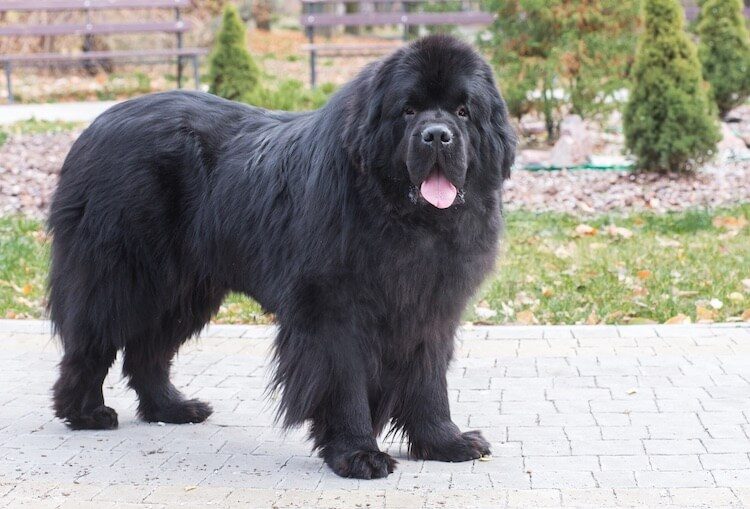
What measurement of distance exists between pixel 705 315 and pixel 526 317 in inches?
42.3

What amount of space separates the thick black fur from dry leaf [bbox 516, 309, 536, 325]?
2347 millimetres

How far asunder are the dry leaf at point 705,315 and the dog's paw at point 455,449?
2.61 m

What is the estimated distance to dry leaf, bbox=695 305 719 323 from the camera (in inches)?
262

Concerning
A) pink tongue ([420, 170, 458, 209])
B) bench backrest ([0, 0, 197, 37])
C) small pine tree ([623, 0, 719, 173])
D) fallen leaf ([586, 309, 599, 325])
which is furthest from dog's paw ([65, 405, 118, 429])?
bench backrest ([0, 0, 197, 37])

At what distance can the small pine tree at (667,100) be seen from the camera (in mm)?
10062

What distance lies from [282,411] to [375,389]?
0.39m

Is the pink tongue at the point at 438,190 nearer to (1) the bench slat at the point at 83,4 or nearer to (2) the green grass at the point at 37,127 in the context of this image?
(2) the green grass at the point at 37,127

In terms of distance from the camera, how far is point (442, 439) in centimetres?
451

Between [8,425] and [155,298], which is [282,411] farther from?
[8,425]

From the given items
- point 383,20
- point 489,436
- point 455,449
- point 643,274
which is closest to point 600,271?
point 643,274

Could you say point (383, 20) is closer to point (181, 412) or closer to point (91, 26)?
point (91, 26)

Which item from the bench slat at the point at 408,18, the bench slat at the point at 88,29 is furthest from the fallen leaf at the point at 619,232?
the bench slat at the point at 88,29

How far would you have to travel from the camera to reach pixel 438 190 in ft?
13.4

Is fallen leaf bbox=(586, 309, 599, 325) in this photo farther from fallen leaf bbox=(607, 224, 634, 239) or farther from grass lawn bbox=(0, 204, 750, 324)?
fallen leaf bbox=(607, 224, 634, 239)
